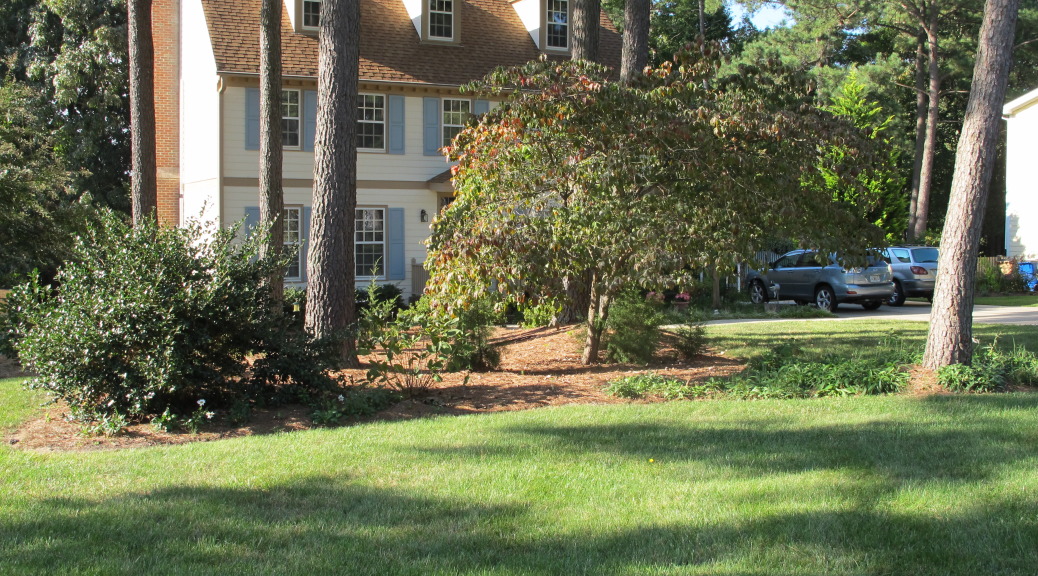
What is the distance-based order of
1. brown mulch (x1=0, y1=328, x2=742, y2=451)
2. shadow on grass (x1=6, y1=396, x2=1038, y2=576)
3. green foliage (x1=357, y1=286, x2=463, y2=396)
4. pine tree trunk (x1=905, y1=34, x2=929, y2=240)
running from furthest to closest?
pine tree trunk (x1=905, y1=34, x2=929, y2=240), green foliage (x1=357, y1=286, x2=463, y2=396), brown mulch (x1=0, y1=328, x2=742, y2=451), shadow on grass (x1=6, y1=396, x2=1038, y2=576)

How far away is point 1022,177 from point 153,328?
92.2 ft

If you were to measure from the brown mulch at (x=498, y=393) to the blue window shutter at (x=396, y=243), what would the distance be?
8.53 meters

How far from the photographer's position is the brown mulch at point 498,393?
7.50 metres

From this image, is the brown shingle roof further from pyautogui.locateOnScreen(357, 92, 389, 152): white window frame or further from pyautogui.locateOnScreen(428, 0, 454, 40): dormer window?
pyautogui.locateOnScreen(357, 92, 389, 152): white window frame

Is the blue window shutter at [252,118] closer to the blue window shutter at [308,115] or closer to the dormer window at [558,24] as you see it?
the blue window shutter at [308,115]

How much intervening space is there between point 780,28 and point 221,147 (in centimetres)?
2327

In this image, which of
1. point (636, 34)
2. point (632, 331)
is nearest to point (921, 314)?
point (636, 34)

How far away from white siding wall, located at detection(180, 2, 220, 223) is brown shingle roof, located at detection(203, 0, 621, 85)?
1.97 ft

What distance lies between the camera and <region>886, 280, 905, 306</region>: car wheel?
22.2 m

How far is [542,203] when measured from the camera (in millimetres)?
9422

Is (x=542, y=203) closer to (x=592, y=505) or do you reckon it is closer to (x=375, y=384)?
(x=375, y=384)

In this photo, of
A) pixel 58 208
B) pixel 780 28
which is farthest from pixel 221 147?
pixel 780 28

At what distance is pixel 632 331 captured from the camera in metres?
11.4

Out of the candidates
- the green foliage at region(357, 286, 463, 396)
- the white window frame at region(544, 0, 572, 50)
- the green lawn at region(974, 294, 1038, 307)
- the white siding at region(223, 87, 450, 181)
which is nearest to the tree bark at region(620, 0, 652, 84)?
the green foliage at region(357, 286, 463, 396)
